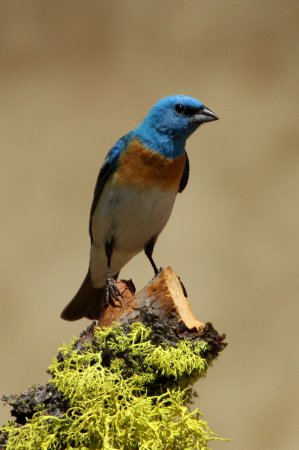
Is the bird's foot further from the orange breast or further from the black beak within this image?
the black beak

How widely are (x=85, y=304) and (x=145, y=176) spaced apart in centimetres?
51

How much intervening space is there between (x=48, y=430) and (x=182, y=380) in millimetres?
261

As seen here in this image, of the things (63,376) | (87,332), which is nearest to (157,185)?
(87,332)

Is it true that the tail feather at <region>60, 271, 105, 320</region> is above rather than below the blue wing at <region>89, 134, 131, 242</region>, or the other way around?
below

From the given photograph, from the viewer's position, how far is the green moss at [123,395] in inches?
45.3

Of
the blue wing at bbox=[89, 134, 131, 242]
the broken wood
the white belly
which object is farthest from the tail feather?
the broken wood

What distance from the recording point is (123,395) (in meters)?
1.21

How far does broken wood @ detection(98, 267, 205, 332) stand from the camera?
135 cm

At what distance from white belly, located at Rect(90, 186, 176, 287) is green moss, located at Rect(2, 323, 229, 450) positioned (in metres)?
0.96

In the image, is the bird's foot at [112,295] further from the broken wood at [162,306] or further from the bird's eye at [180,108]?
the bird's eye at [180,108]

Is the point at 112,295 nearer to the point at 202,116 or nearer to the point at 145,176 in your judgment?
the point at 145,176

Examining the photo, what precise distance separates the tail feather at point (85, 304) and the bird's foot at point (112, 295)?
580 millimetres

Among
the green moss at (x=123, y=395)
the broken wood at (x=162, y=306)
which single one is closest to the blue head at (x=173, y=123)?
the broken wood at (x=162, y=306)

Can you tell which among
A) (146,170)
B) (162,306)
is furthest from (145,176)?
(162,306)
